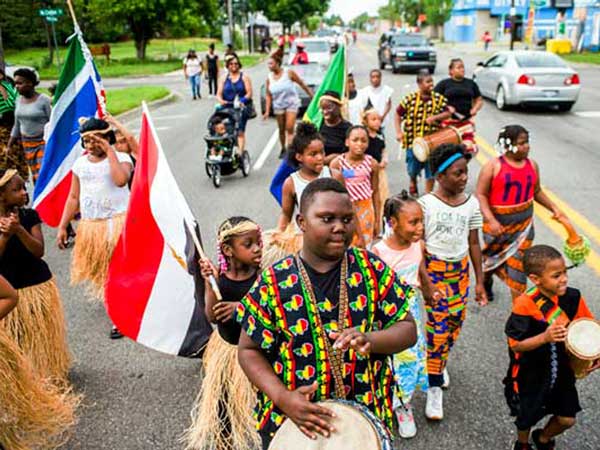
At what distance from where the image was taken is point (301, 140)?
458cm

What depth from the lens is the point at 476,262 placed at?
3969 millimetres

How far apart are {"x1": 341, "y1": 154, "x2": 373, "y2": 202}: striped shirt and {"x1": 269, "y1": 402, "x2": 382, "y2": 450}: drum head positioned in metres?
3.21

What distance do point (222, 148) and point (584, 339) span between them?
304 inches

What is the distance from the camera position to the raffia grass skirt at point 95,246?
504cm

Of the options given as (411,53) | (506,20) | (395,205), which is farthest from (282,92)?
(506,20)

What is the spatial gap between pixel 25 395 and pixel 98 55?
51.0 meters

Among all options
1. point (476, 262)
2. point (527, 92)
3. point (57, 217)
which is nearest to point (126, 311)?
point (476, 262)

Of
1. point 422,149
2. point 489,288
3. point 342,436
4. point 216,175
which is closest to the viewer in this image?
point 342,436

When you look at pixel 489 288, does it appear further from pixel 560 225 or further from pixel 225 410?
pixel 225 410

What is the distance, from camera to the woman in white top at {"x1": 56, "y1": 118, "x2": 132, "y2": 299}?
15.6ft

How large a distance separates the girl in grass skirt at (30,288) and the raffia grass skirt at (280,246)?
1.50 meters

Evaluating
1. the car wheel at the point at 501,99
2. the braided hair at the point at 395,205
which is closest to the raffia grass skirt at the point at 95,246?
the braided hair at the point at 395,205

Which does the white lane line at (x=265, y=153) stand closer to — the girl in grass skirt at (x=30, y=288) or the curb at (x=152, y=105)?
the curb at (x=152, y=105)

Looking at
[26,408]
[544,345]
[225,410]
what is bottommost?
[225,410]
